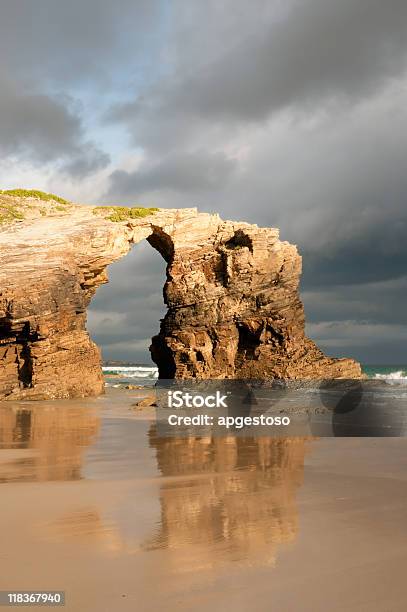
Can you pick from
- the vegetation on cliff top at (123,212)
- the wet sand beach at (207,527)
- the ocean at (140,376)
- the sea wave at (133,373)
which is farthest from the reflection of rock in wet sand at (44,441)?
the sea wave at (133,373)

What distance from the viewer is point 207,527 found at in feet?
19.4

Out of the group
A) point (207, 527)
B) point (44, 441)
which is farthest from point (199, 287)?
point (207, 527)

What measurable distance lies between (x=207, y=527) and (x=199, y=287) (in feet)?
105

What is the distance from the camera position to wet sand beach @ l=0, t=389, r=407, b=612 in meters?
4.26

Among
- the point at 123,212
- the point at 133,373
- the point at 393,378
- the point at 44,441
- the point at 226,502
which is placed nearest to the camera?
the point at 226,502

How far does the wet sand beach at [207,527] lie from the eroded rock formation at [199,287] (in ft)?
65.2

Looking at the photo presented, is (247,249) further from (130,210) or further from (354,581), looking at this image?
(354,581)

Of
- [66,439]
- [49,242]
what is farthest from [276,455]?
[49,242]

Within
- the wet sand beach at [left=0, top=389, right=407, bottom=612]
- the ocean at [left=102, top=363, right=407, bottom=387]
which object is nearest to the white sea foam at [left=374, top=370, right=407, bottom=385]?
the ocean at [left=102, top=363, right=407, bottom=387]

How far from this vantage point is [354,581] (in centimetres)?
445

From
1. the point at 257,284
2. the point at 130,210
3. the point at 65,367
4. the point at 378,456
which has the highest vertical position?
the point at 130,210

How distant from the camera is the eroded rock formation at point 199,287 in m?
30.5

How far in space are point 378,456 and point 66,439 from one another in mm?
6944

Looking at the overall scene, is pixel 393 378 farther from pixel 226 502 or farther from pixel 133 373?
pixel 226 502
